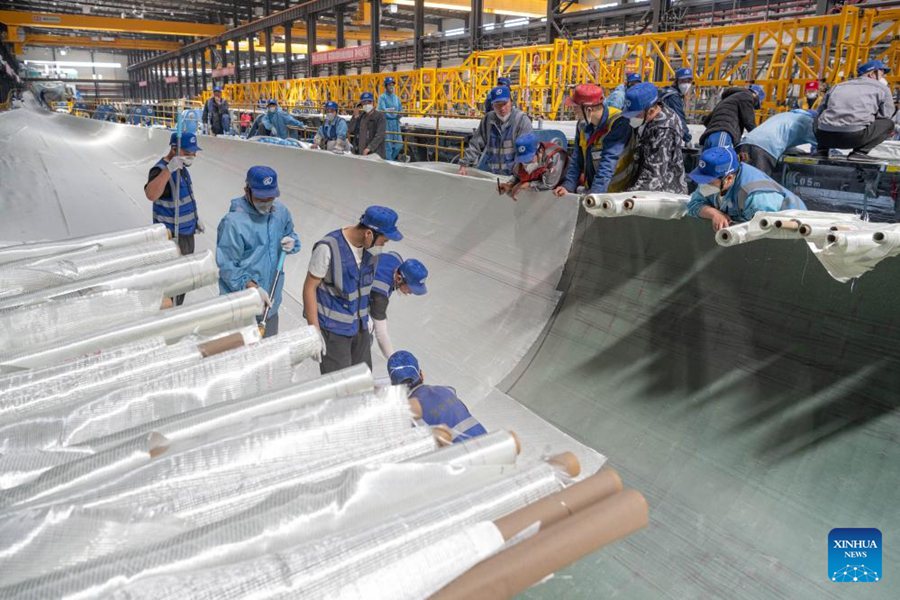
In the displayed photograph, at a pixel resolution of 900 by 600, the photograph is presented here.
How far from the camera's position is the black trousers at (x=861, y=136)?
13.4 ft

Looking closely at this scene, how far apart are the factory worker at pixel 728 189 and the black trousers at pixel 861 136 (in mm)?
2131

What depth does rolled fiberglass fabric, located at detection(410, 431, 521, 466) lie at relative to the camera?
3.23 ft

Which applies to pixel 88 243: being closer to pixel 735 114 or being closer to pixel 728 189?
pixel 728 189

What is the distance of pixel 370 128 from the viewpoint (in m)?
7.98

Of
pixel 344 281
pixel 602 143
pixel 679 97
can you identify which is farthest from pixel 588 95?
pixel 679 97

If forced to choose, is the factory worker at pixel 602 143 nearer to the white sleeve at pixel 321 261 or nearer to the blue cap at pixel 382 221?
the blue cap at pixel 382 221

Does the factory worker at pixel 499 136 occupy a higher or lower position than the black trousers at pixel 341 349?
higher

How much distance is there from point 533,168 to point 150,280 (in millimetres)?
2433

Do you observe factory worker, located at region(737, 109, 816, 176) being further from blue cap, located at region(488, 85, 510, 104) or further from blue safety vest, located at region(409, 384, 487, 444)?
blue safety vest, located at region(409, 384, 487, 444)

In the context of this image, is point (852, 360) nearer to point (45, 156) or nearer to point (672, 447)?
point (672, 447)

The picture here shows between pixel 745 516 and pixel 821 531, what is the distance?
223 mm

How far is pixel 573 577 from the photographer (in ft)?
7.08

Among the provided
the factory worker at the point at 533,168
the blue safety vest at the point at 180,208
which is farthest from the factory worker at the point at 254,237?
the blue safety vest at the point at 180,208

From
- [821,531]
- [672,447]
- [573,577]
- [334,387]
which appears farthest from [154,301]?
[821,531]
